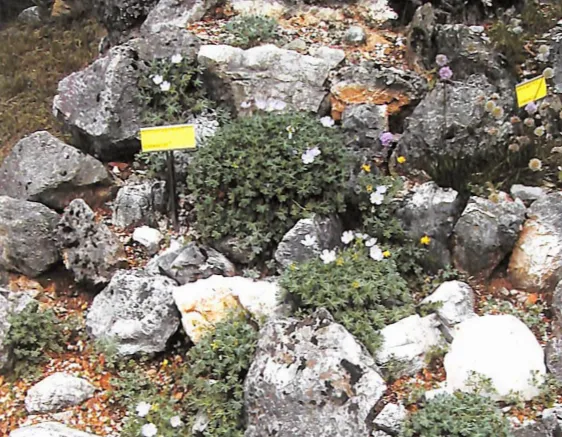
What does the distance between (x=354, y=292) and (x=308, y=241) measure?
17.8 inches

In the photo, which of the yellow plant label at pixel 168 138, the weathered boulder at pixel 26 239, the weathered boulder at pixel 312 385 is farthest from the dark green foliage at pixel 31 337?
the weathered boulder at pixel 312 385

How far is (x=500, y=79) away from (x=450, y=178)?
85 centimetres

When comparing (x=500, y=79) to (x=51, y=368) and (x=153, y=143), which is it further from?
(x=51, y=368)

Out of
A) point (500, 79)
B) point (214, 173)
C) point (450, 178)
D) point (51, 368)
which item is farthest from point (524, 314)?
point (51, 368)

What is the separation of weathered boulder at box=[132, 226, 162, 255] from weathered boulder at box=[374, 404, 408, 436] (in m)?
1.83

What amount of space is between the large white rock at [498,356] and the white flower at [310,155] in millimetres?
1250

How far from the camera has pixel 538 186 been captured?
14.5ft

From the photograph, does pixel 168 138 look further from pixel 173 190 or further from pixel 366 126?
pixel 366 126

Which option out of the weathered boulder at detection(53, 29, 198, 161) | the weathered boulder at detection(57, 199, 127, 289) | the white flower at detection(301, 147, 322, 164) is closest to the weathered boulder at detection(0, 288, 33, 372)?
the weathered boulder at detection(57, 199, 127, 289)

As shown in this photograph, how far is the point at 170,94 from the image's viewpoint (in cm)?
499

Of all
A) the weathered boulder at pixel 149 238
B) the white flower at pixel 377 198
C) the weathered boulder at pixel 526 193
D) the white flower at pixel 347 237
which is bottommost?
the weathered boulder at pixel 149 238

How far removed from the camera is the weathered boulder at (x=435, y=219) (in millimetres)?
4176

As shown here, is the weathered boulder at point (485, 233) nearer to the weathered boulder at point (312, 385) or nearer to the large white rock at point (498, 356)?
the large white rock at point (498, 356)

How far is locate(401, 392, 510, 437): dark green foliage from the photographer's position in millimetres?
3180
